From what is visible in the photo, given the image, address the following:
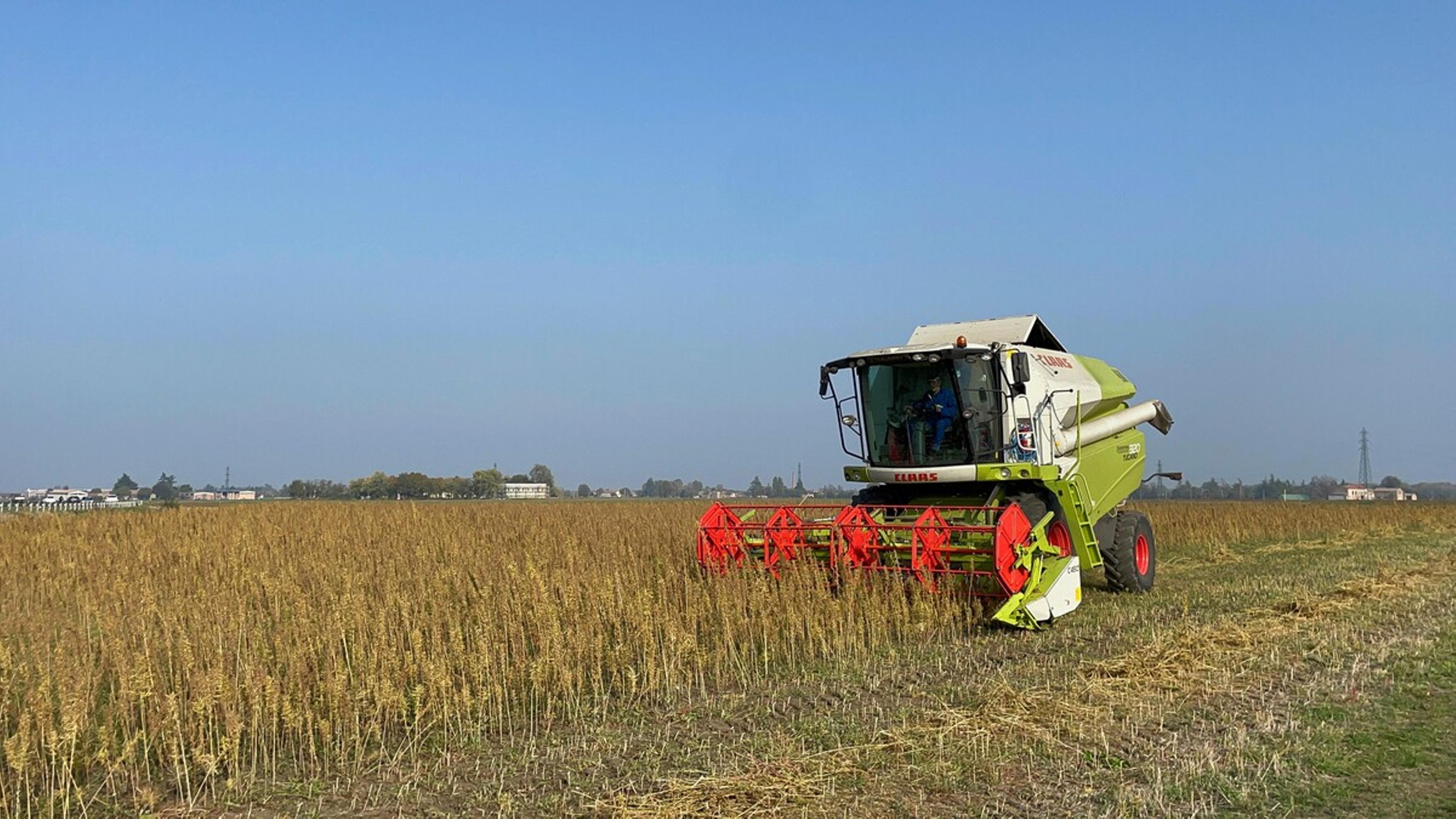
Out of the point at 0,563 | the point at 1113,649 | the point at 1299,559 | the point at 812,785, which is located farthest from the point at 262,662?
the point at 1299,559

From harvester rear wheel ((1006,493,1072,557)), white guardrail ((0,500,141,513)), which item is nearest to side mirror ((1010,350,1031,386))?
harvester rear wheel ((1006,493,1072,557))

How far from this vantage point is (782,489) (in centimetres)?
5528

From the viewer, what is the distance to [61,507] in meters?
25.3

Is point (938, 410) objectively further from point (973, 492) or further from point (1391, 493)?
point (1391, 493)

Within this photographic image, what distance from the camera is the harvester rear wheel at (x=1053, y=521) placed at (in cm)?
928

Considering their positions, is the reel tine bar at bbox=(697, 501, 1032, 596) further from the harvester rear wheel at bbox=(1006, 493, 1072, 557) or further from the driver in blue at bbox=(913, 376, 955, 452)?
the driver in blue at bbox=(913, 376, 955, 452)

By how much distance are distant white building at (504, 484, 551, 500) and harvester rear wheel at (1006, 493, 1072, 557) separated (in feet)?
239

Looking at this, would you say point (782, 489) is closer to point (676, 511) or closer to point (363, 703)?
point (676, 511)

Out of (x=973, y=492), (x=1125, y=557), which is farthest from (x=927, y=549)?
(x=1125, y=557)

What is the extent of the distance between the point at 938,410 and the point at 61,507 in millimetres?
24612

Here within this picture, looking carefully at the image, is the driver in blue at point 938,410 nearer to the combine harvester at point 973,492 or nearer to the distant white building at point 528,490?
the combine harvester at point 973,492

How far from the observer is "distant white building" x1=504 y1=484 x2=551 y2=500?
274 ft

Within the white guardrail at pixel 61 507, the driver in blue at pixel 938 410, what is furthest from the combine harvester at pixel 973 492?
the white guardrail at pixel 61 507

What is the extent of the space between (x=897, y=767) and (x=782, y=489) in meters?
51.1
